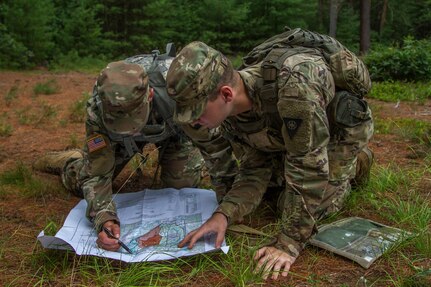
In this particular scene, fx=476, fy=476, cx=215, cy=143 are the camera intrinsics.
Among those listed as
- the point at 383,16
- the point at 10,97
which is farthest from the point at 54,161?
the point at 383,16

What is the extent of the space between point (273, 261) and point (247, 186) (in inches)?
21.9

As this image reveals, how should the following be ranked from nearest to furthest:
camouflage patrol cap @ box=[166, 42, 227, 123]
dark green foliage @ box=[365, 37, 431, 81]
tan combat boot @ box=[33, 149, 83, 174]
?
camouflage patrol cap @ box=[166, 42, 227, 123]
tan combat boot @ box=[33, 149, 83, 174]
dark green foliage @ box=[365, 37, 431, 81]

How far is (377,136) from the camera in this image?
445 cm

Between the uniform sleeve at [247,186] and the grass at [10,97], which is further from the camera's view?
the grass at [10,97]

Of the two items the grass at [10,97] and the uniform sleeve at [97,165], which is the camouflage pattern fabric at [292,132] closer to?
the uniform sleeve at [97,165]

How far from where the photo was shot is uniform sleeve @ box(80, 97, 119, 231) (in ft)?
8.36

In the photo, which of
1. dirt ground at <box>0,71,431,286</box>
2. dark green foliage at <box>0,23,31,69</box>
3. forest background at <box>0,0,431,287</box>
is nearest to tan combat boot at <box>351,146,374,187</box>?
forest background at <box>0,0,431,287</box>

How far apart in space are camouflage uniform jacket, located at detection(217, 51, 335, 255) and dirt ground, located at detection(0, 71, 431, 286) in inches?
8.5

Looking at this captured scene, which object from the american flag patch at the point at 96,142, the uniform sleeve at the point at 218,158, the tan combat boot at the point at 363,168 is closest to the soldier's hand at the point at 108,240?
the american flag patch at the point at 96,142

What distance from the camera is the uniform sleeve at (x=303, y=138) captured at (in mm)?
1995

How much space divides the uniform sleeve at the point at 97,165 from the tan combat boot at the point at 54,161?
0.92 metres

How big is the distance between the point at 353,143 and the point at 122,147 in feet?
4.54

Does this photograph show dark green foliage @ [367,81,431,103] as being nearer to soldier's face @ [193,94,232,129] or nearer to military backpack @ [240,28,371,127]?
military backpack @ [240,28,371,127]

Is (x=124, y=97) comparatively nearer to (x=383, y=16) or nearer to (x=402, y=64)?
(x=402, y=64)
